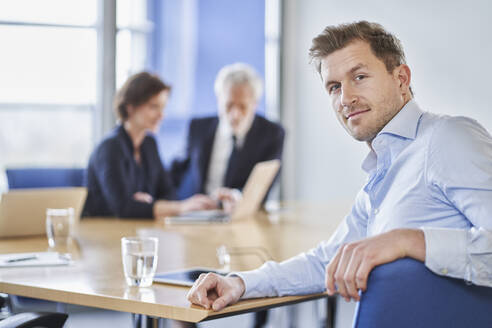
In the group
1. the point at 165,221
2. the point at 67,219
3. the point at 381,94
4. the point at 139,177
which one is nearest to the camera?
the point at 381,94

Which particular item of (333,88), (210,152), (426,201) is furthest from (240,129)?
(426,201)

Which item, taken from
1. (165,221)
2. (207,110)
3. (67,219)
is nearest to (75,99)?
(207,110)

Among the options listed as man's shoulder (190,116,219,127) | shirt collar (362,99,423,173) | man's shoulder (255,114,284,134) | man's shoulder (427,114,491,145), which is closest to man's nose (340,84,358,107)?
shirt collar (362,99,423,173)

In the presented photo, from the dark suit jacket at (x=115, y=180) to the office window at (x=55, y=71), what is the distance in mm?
932

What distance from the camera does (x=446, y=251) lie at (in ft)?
4.07

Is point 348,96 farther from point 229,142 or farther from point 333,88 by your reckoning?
point 229,142

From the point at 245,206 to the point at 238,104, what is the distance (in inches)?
47.4

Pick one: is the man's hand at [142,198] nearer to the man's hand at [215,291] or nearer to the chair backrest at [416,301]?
the man's hand at [215,291]

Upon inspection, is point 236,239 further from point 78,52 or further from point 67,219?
point 78,52

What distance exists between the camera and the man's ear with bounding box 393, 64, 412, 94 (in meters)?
1.70

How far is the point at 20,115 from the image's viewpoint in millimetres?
4418

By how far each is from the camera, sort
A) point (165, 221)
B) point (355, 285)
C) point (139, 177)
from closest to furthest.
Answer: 1. point (355, 285)
2. point (165, 221)
3. point (139, 177)

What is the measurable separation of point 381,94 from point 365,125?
9 cm

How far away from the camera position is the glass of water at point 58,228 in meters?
2.40
